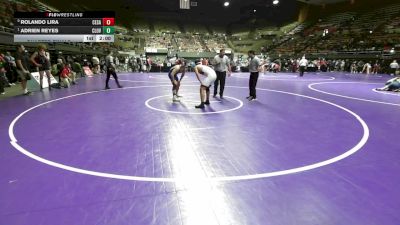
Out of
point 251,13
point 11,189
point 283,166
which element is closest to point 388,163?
point 283,166

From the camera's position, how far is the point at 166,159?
4469 millimetres

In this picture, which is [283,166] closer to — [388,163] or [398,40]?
[388,163]

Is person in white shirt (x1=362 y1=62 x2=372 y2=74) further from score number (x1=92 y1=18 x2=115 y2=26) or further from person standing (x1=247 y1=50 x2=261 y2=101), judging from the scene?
score number (x1=92 y1=18 x2=115 y2=26)

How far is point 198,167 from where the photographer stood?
4.20 meters
